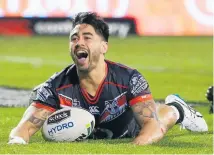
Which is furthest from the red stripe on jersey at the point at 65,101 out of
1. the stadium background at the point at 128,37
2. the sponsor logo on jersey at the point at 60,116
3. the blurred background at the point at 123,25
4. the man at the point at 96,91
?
the blurred background at the point at 123,25

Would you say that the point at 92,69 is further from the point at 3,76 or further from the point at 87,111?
the point at 3,76

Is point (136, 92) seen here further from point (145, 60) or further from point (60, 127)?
point (145, 60)

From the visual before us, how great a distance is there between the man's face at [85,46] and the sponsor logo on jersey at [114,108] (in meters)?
0.43

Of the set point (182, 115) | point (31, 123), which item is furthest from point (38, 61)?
point (31, 123)

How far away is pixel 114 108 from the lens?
8758 millimetres

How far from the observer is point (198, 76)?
65.1ft

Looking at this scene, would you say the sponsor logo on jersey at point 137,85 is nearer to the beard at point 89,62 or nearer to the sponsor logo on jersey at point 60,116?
the beard at point 89,62

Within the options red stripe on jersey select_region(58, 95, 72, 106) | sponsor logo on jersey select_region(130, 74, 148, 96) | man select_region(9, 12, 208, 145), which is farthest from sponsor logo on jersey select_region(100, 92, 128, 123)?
red stripe on jersey select_region(58, 95, 72, 106)

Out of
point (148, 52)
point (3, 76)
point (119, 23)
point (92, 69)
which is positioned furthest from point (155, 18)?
point (92, 69)

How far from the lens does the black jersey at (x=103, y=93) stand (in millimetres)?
8664

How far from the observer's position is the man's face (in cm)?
847

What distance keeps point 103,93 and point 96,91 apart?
0.08 metres

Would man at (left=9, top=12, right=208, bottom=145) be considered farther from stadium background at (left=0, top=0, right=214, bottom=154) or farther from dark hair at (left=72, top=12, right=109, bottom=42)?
stadium background at (left=0, top=0, right=214, bottom=154)

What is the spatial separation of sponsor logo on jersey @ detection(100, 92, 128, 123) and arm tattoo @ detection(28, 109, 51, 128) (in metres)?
0.58
